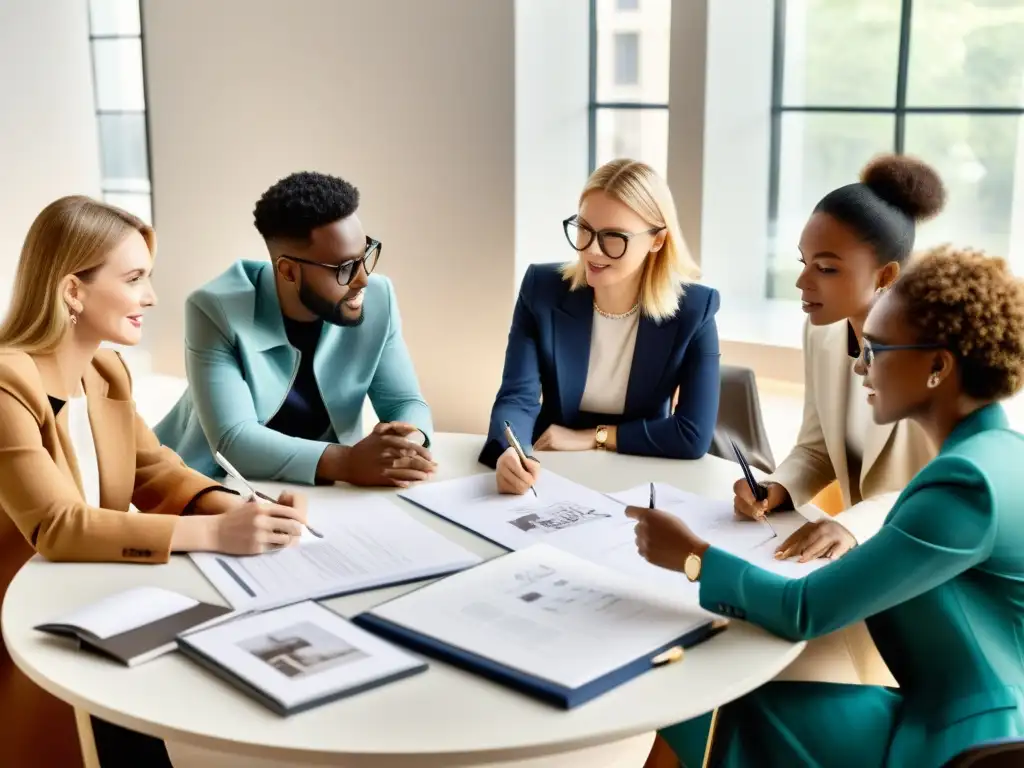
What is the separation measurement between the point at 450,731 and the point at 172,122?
16.4 feet

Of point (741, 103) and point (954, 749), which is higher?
point (741, 103)

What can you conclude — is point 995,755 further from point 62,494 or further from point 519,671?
point 62,494

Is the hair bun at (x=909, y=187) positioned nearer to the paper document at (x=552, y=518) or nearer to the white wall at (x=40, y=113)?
the paper document at (x=552, y=518)

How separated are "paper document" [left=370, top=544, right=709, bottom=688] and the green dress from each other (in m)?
0.10

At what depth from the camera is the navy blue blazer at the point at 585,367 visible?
9.12 ft

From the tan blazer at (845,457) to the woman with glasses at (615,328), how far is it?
9.3 inches

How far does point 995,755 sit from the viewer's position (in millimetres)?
1431

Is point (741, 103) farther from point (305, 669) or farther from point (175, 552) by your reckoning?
point (305, 669)

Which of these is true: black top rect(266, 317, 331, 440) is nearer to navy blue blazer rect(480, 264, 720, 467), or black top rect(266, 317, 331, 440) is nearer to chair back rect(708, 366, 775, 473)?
navy blue blazer rect(480, 264, 720, 467)

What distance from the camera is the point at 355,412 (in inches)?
113

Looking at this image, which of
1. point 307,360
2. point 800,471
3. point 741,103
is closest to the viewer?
point 800,471

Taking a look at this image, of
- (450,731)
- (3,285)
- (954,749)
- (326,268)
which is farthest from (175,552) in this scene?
(3,285)

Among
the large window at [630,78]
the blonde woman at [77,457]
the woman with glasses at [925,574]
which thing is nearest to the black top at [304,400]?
the blonde woman at [77,457]

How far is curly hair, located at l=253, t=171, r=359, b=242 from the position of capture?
2713 mm
